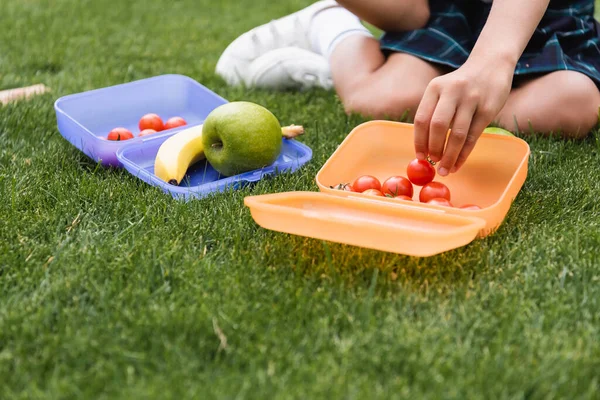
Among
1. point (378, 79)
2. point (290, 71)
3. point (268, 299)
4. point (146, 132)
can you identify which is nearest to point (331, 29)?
point (290, 71)

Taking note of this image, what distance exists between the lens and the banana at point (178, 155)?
153 cm

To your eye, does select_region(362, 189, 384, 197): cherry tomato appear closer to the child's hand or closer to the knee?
the child's hand

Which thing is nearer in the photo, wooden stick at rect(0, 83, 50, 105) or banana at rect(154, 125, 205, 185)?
banana at rect(154, 125, 205, 185)

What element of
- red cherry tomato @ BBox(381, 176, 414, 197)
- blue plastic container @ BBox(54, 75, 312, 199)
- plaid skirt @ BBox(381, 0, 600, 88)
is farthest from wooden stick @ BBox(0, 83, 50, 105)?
red cherry tomato @ BBox(381, 176, 414, 197)

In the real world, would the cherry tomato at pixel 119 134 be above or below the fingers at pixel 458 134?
below

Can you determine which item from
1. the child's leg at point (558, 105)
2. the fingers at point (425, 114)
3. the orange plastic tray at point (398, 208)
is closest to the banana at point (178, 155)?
the orange plastic tray at point (398, 208)

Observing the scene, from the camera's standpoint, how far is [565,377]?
90 centimetres

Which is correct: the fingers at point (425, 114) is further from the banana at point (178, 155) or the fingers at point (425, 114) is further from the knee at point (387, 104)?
the knee at point (387, 104)

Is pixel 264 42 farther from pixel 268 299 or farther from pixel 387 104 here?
pixel 268 299

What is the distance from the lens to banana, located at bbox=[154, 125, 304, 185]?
1525mm

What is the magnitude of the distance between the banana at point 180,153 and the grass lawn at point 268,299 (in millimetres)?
73

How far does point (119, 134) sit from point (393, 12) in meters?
0.80

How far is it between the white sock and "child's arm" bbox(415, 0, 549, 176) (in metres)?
0.84

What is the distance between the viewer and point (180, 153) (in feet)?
5.13
